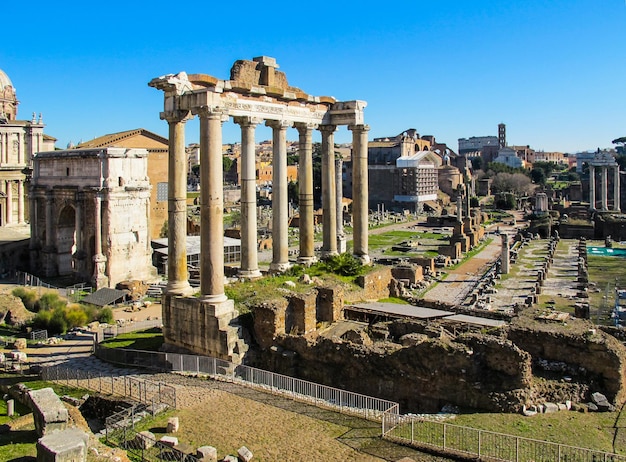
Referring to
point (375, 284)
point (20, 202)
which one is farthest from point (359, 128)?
point (20, 202)

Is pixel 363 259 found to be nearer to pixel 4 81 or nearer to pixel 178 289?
pixel 178 289

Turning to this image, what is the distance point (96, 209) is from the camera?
1574 inches

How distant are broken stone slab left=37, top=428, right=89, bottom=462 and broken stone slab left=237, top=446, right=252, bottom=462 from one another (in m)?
3.08

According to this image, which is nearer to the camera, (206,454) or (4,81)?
(206,454)

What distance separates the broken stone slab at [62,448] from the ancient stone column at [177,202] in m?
8.81

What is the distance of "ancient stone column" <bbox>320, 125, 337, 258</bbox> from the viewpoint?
80.0ft

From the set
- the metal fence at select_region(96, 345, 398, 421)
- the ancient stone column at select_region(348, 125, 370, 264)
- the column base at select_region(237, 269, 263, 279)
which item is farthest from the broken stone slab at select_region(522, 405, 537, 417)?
the ancient stone column at select_region(348, 125, 370, 264)

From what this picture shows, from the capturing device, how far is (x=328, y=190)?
24.9 meters

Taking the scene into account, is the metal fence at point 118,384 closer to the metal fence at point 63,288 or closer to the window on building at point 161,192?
the metal fence at point 63,288

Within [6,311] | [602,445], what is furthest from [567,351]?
[6,311]

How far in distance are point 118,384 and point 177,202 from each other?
5.31 metres

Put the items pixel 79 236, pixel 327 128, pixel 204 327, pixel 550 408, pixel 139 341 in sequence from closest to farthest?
pixel 550 408 < pixel 204 327 < pixel 139 341 < pixel 327 128 < pixel 79 236

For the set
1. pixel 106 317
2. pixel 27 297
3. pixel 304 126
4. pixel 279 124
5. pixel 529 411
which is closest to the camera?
pixel 529 411

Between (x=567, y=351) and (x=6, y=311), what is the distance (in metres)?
23.9
